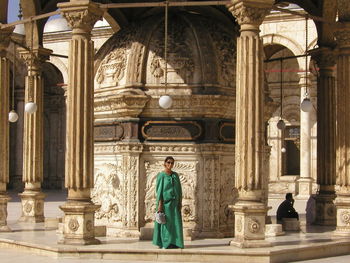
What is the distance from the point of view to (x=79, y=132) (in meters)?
10.9

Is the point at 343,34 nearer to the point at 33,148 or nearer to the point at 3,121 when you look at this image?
the point at 3,121

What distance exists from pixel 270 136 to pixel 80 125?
2211cm

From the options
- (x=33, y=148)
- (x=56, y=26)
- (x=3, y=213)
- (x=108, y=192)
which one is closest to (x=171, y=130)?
(x=108, y=192)

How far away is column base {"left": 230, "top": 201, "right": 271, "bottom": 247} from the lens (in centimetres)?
1047

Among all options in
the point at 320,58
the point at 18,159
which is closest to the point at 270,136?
the point at 18,159

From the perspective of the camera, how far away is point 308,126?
28172mm

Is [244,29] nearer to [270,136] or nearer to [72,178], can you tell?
[72,178]

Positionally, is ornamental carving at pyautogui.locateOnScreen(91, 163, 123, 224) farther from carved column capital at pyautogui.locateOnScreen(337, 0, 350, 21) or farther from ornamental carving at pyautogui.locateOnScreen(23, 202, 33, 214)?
carved column capital at pyautogui.locateOnScreen(337, 0, 350, 21)

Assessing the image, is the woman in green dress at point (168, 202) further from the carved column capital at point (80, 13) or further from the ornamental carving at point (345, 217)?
the ornamental carving at point (345, 217)

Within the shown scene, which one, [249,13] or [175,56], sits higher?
[249,13]

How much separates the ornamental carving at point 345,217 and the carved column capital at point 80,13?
542 cm

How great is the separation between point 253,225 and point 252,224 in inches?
0.9

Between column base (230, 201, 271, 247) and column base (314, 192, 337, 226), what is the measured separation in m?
4.38

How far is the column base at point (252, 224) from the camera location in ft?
34.3
